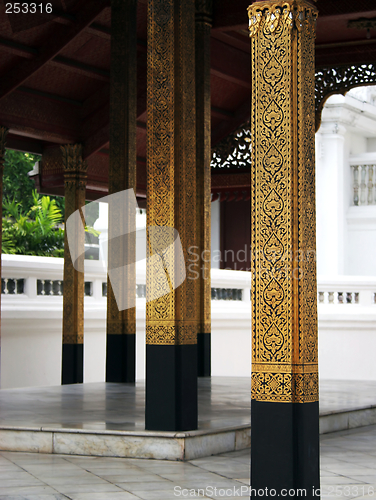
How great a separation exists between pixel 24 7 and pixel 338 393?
535cm

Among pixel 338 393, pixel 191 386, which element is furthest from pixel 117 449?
pixel 338 393

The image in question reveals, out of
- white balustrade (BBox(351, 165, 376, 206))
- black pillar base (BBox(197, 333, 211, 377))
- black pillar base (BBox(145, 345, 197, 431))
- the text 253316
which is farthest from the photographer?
white balustrade (BBox(351, 165, 376, 206))

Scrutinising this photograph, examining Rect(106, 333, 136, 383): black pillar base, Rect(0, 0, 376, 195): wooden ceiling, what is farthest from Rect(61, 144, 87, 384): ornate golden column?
Rect(0, 0, 376, 195): wooden ceiling

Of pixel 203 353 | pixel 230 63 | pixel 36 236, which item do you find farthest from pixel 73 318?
pixel 36 236

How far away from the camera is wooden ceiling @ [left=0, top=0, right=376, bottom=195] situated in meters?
8.07

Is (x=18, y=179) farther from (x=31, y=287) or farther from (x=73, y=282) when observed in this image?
→ (x=73, y=282)

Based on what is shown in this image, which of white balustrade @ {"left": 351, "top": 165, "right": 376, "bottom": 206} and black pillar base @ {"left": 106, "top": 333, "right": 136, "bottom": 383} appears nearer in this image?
black pillar base @ {"left": 106, "top": 333, "right": 136, "bottom": 383}

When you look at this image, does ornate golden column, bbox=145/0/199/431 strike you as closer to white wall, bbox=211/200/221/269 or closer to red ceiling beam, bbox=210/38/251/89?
red ceiling beam, bbox=210/38/251/89

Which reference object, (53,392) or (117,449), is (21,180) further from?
(117,449)

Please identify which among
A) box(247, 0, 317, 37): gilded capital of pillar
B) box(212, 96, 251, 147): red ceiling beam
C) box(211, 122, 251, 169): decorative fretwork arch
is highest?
box(212, 96, 251, 147): red ceiling beam

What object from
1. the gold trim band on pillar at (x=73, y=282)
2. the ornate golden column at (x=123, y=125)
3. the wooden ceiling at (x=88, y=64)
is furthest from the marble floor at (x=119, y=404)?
the wooden ceiling at (x=88, y=64)

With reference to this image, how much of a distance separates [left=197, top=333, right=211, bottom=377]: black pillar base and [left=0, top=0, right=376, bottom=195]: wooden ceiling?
2.83 metres

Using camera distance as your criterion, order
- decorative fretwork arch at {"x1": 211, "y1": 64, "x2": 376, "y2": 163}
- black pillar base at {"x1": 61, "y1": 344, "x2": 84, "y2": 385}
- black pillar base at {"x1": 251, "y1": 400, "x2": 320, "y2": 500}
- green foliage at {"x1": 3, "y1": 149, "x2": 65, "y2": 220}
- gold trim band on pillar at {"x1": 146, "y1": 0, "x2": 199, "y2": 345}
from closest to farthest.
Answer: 1. black pillar base at {"x1": 251, "y1": 400, "x2": 320, "y2": 500}
2. gold trim band on pillar at {"x1": 146, "y1": 0, "x2": 199, "y2": 345}
3. black pillar base at {"x1": 61, "y1": 344, "x2": 84, "y2": 385}
4. decorative fretwork arch at {"x1": 211, "y1": 64, "x2": 376, "y2": 163}
5. green foliage at {"x1": 3, "y1": 149, "x2": 65, "y2": 220}

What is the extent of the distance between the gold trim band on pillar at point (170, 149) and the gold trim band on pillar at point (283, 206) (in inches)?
65.1
